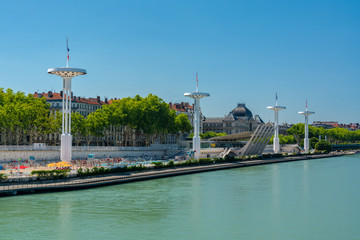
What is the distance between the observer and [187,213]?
38406mm

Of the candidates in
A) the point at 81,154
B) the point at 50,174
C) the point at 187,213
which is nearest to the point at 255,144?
the point at 81,154

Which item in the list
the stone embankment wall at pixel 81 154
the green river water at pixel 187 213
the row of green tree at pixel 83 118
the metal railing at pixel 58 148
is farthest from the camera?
the row of green tree at pixel 83 118

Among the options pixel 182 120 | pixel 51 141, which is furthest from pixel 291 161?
pixel 51 141

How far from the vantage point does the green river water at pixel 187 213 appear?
104 feet

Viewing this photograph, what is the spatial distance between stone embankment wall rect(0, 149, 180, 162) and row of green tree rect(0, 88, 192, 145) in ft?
21.7

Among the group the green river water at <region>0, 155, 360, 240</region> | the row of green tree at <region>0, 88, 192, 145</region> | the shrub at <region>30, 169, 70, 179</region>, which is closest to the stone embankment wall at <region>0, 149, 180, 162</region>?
the row of green tree at <region>0, 88, 192, 145</region>

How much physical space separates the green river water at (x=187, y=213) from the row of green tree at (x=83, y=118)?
3451 cm

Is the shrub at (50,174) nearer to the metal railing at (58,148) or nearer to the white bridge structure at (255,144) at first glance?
the metal railing at (58,148)

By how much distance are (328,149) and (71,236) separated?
122 meters

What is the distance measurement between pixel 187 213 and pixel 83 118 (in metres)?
65.2

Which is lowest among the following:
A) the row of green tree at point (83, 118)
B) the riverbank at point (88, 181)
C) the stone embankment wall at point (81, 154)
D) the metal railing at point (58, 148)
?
the riverbank at point (88, 181)

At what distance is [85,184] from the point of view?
50.0 meters

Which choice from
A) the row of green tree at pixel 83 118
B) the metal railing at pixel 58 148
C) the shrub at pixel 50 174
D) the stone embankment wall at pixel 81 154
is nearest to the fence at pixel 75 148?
the metal railing at pixel 58 148

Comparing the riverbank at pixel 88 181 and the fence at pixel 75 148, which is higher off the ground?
the fence at pixel 75 148
